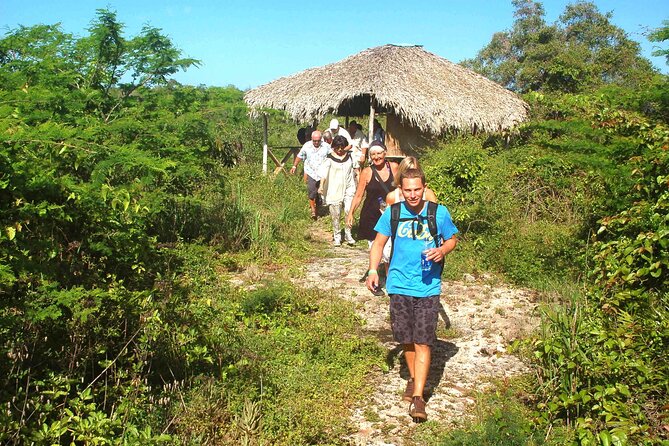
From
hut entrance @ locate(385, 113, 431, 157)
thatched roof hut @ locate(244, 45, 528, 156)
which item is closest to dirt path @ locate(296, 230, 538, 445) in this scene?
thatched roof hut @ locate(244, 45, 528, 156)

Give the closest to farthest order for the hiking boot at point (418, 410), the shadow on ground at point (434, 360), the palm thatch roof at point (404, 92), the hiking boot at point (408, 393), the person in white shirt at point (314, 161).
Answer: the hiking boot at point (418, 410)
the hiking boot at point (408, 393)
the shadow on ground at point (434, 360)
the person in white shirt at point (314, 161)
the palm thatch roof at point (404, 92)

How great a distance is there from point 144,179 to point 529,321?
4.24m

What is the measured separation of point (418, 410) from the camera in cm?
435

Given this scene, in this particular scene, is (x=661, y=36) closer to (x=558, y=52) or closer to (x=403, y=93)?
(x=403, y=93)

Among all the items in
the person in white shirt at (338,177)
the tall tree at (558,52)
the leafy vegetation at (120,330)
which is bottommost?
the leafy vegetation at (120,330)

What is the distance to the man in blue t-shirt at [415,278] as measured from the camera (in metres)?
4.50

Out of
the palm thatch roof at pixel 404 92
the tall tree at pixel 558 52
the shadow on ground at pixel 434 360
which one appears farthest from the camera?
the tall tree at pixel 558 52

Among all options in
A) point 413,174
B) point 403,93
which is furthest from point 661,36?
point 403,93

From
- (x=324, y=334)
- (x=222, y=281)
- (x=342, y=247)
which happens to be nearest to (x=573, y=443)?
(x=324, y=334)

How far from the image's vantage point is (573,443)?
3.49 metres

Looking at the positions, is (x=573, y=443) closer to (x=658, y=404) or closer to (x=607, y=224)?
(x=658, y=404)

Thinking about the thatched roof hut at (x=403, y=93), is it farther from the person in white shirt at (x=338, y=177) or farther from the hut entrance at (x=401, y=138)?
the person in white shirt at (x=338, y=177)

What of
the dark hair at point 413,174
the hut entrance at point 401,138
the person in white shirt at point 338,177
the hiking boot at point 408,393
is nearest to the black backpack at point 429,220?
the dark hair at point 413,174

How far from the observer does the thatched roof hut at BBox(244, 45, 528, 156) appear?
1500 cm
